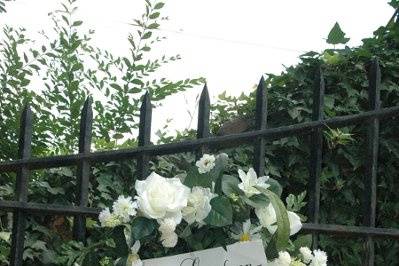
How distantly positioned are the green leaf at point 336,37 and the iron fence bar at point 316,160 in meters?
0.55

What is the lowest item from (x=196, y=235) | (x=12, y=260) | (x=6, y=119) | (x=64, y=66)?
(x=12, y=260)

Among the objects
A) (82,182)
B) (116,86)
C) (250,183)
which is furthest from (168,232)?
(116,86)

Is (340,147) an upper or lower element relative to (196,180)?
upper

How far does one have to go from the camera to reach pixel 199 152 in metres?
1.81

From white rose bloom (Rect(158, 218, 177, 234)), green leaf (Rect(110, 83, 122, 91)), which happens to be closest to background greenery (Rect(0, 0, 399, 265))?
green leaf (Rect(110, 83, 122, 91))

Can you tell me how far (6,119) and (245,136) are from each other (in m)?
0.80

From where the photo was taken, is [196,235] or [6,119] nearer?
[196,235]

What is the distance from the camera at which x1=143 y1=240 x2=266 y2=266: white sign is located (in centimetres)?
136

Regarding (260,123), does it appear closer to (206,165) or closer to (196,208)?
(206,165)

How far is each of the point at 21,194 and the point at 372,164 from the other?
3.41ft

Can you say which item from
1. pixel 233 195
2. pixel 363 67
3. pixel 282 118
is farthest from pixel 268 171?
pixel 233 195

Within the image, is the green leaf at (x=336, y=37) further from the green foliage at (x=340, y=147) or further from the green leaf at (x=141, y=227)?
the green leaf at (x=141, y=227)

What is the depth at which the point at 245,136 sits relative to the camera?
1.83 meters

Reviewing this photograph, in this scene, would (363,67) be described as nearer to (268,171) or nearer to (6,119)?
(268,171)
